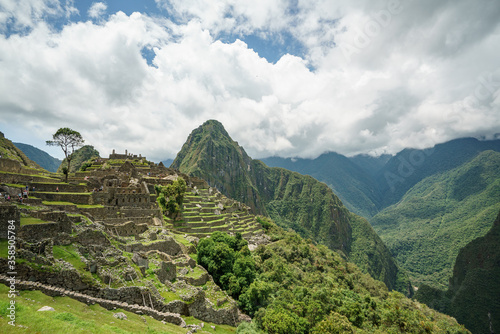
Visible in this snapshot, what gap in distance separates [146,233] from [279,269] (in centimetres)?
2408

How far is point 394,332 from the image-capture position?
1110 inches

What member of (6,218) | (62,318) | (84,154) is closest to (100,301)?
(62,318)

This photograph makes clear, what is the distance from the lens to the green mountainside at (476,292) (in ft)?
283

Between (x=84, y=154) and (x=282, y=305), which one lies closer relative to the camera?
(x=282, y=305)

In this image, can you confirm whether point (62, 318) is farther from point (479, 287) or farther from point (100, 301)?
point (479, 287)

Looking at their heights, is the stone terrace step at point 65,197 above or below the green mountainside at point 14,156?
below

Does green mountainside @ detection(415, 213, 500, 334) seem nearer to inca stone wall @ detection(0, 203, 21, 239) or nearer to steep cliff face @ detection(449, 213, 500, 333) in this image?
steep cliff face @ detection(449, 213, 500, 333)

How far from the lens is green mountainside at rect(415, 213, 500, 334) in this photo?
283 feet

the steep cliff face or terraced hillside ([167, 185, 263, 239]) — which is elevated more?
terraced hillside ([167, 185, 263, 239])

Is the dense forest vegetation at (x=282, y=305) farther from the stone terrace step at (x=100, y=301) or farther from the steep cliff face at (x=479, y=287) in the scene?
the steep cliff face at (x=479, y=287)

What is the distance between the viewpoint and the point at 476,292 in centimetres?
9906

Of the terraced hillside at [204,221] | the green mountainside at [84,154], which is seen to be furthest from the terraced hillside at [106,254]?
the green mountainside at [84,154]

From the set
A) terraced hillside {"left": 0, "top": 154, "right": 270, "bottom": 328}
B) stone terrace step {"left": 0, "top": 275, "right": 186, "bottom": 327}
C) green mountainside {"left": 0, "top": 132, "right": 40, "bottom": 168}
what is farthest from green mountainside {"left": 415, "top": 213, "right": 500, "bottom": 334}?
green mountainside {"left": 0, "top": 132, "right": 40, "bottom": 168}

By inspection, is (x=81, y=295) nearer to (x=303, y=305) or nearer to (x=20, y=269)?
(x=20, y=269)
